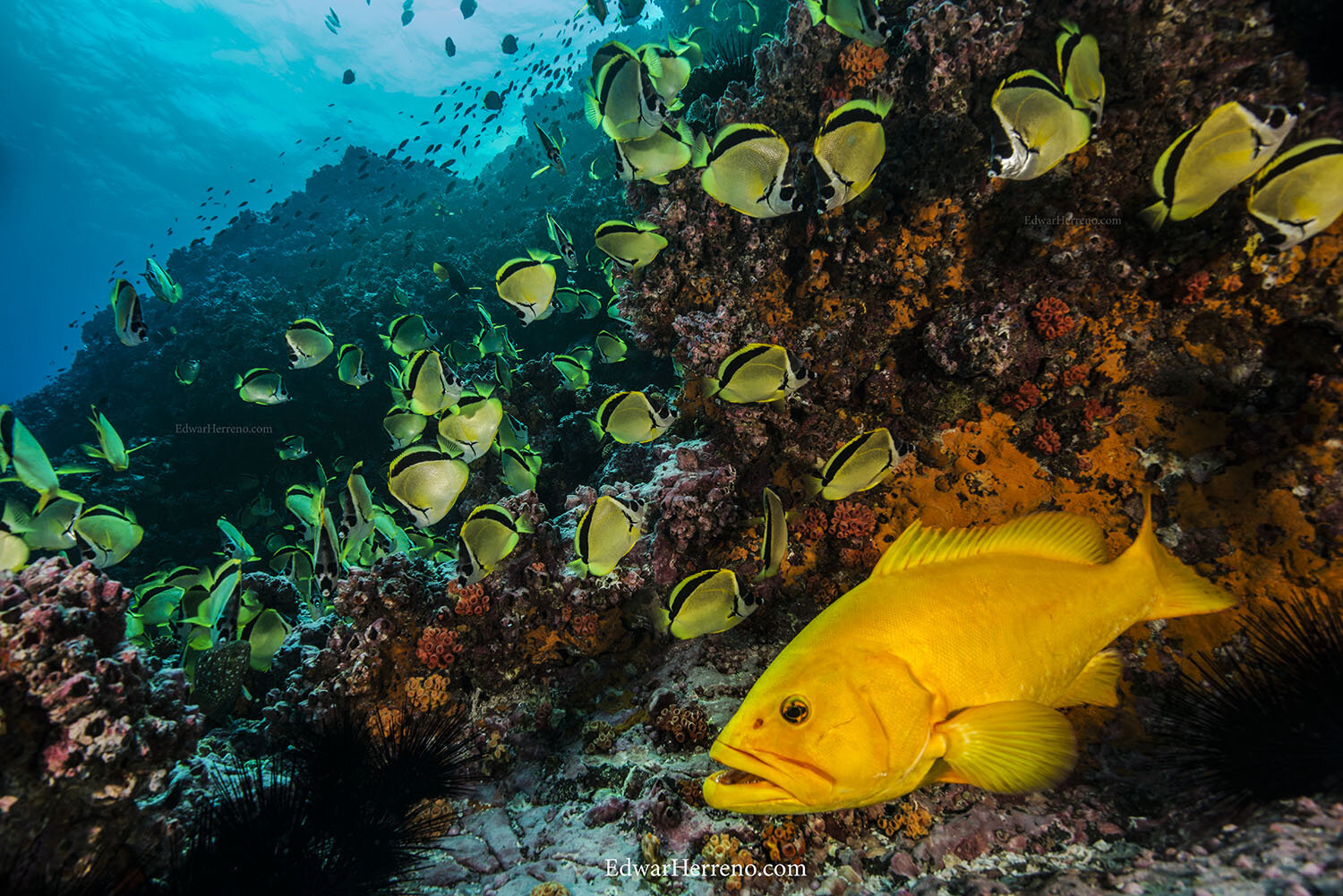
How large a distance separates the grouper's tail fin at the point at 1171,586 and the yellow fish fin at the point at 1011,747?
745mm

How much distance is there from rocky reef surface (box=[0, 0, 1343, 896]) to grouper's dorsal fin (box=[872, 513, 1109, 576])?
1.12m

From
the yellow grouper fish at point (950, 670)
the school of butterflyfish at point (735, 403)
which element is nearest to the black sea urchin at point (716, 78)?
the school of butterflyfish at point (735, 403)

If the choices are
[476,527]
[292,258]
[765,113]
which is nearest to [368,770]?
[476,527]

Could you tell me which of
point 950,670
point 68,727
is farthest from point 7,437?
point 950,670

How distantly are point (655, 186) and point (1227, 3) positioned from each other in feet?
14.5

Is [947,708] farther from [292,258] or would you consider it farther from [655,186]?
[292,258]

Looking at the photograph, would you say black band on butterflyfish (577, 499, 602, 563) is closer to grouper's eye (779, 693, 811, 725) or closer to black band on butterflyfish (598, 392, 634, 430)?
black band on butterflyfish (598, 392, 634, 430)

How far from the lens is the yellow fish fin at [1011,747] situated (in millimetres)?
1562

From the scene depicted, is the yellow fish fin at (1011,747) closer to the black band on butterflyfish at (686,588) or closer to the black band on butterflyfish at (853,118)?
the black band on butterflyfish at (686,588)

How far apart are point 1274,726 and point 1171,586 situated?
84cm

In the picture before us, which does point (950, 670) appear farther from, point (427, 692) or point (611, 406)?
point (427, 692)

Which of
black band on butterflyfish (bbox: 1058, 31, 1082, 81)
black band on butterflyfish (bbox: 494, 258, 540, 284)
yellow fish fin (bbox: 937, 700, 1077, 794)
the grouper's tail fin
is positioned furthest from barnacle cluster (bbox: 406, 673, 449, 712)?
black band on butterflyfish (bbox: 1058, 31, 1082, 81)

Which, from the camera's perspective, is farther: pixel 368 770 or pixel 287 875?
pixel 368 770

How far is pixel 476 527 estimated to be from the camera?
11.6ft
